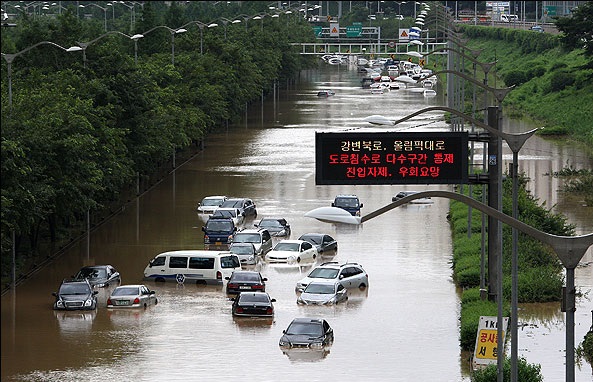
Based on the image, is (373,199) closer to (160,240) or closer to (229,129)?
(160,240)

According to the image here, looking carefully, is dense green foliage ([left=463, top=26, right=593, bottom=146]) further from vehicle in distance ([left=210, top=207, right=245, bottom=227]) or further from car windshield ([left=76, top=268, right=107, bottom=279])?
car windshield ([left=76, top=268, right=107, bottom=279])

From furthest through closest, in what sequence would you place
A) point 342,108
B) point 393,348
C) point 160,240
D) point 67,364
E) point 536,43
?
1. point 536,43
2. point 342,108
3. point 160,240
4. point 393,348
5. point 67,364

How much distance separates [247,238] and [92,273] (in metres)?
10.2

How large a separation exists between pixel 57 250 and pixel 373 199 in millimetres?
24499

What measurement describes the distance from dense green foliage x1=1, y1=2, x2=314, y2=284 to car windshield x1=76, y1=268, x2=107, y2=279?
2598 mm

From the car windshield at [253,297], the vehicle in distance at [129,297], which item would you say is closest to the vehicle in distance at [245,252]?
the vehicle in distance at [129,297]

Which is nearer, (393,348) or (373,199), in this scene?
(393,348)

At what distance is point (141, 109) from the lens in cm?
7362

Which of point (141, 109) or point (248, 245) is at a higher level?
point (141, 109)

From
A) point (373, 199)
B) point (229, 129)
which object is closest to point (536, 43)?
point (229, 129)

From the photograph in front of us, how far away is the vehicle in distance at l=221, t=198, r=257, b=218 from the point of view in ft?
238

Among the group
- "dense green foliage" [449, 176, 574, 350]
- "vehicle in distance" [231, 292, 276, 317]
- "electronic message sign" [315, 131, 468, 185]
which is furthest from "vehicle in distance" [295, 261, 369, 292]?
"electronic message sign" [315, 131, 468, 185]

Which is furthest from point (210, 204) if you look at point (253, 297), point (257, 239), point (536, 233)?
point (536, 233)

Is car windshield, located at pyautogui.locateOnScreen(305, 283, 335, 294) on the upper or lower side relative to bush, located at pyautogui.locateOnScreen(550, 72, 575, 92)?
lower
